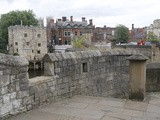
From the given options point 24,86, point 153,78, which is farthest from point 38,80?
point 153,78

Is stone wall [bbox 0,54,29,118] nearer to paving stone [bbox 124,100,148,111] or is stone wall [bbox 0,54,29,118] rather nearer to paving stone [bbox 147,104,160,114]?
paving stone [bbox 124,100,148,111]

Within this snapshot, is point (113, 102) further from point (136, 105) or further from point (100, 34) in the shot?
point (100, 34)

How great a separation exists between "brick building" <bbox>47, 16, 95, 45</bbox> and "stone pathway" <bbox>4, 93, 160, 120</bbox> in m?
66.7

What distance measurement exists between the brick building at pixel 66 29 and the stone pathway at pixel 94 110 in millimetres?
66714

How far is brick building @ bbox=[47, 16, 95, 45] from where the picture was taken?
247ft

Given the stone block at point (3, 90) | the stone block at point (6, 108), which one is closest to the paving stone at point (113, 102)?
the stone block at point (6, 108)

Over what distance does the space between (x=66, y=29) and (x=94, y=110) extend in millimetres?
69164

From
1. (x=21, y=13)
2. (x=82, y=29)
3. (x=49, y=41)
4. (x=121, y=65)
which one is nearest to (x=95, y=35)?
(x=82, y=29)

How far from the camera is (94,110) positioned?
6859mm

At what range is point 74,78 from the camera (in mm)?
8320

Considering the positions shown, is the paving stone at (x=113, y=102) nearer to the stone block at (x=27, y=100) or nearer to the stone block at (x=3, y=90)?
the stone block at (x=27, y=100)

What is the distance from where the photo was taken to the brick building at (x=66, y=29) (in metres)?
75.3

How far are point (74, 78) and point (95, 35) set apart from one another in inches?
2909

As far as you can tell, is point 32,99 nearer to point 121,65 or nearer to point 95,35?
point 121,65
